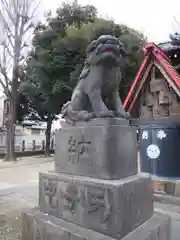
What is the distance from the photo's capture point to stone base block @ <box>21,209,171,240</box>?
2.32 m

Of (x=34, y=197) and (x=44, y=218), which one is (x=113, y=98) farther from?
(x=34, y=197)

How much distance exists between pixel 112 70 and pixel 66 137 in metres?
1.07

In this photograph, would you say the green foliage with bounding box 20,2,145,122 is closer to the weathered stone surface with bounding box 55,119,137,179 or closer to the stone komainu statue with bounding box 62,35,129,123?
the stone komainu statue with bounding box 62,35,129,123

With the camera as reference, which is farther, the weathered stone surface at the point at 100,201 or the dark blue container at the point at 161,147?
the dark blue container at the point at 161,147

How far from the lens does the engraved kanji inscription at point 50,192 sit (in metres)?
2.88

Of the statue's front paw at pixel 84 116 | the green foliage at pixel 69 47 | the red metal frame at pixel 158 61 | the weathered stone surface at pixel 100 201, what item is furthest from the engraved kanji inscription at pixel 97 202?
the green foliage at pixel 69 47

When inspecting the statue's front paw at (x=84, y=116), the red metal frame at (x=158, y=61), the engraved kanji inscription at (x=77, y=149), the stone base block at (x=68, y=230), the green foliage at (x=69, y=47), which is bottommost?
the stone base block at (x=68, y=230)

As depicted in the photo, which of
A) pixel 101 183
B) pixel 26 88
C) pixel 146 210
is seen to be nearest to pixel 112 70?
pixel 101 183

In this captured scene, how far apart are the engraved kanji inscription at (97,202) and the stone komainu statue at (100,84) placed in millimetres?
886

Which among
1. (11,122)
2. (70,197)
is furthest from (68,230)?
(11,122)

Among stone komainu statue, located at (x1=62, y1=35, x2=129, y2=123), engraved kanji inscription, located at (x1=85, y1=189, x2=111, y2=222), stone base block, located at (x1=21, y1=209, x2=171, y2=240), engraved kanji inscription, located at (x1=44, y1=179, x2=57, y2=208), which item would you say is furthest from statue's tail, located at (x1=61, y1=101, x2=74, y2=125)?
stone base block, located at (x1=21, y1=209, x2=171, y2=240)

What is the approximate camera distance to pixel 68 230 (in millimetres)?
2438

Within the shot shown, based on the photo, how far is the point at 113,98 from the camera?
2926mm

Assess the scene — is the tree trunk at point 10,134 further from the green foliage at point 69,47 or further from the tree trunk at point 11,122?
the green foliage at point 69,47
